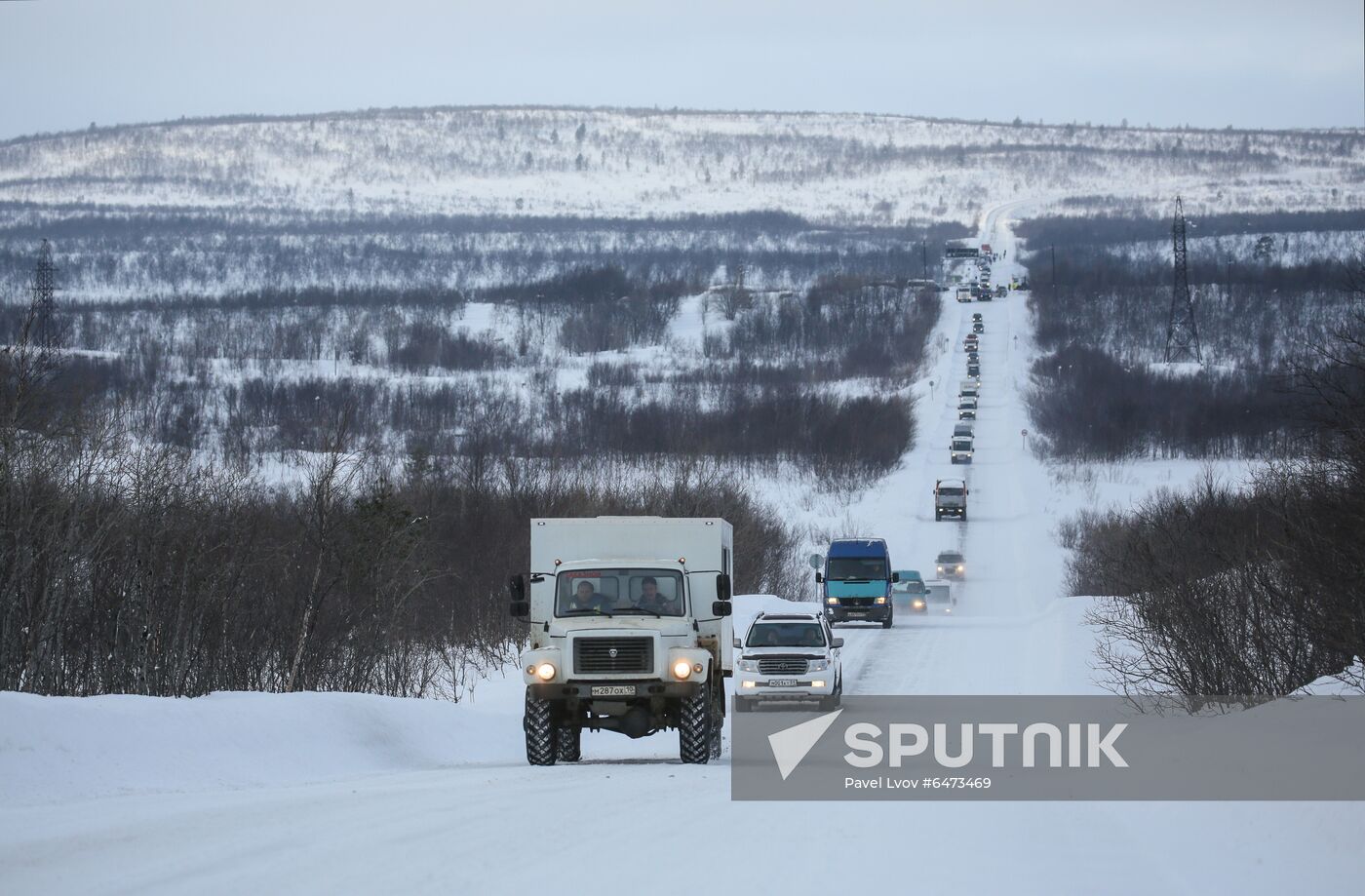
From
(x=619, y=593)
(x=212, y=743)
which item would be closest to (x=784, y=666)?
(x=619, y=593)

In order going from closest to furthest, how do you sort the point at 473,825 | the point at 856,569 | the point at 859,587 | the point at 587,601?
the point at 473,825 → the point at 587,601 → the point at 859,587 → the point at 856,569

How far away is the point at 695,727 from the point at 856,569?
2704 cm

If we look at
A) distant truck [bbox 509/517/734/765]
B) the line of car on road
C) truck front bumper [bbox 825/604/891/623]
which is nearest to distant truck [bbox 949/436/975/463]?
the line of car on road

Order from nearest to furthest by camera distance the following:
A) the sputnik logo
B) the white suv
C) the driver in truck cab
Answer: the sputnik logo
the driver in truck cab
the white suv

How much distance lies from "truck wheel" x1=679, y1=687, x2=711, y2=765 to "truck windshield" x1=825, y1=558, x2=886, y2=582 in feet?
86.6

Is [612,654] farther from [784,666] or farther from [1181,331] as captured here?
[1181,331]

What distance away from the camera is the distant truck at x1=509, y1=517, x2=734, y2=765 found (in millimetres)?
17297

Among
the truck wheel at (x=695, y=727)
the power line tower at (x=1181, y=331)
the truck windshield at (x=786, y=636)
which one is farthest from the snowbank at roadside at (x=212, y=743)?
the power line tower at (x=1181, y=331)

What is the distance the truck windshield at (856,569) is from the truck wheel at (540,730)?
26.8 meters

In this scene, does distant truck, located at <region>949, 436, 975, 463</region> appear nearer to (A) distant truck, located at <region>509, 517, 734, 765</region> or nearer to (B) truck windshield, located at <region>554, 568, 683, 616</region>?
(A) distant truck, located at <region>509, 517, 734, 765</region>

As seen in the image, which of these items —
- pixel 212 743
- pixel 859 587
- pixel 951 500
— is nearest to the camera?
pixel 212 743

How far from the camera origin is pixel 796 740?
797 inches

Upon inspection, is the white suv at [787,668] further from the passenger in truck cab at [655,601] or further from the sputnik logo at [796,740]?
the passenger in truck cab at [655,601]

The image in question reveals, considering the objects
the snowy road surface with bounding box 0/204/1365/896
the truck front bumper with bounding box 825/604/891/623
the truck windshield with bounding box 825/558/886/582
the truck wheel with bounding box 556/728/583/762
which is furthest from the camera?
the truck windshield with bounding box 825/558/886/582
